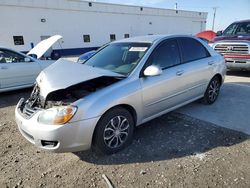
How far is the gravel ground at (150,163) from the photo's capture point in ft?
9.05

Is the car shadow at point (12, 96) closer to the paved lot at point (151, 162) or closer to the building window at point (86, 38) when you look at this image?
the paved lot at point (151, 162)

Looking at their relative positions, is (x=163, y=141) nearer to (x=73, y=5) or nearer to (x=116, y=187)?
(x=116, y=187)

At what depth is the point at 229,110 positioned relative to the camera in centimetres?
480

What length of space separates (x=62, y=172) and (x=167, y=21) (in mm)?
33312

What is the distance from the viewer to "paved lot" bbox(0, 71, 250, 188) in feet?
9.05

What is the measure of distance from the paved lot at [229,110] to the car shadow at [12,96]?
4423 millimetres

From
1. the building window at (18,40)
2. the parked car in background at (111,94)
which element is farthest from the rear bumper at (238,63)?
the building window at (18,40)

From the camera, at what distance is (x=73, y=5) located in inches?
909

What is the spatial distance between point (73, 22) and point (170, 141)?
883 inches

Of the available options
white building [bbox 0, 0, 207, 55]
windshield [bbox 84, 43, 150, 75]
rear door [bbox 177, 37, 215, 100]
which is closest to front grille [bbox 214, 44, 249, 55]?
rear door [bbox 177, 37, 215, 100]

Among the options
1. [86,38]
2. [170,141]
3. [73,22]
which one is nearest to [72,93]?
[170,141]

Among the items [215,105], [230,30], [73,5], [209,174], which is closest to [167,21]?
[73,5]

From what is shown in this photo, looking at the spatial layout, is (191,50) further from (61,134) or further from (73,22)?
(73,22)

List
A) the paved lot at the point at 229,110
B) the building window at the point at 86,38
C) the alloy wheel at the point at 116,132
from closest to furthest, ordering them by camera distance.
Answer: the alloy wheel at the point at 116,132 → the paved lot at the point at 229,110 → the building window at the point at 86,38
